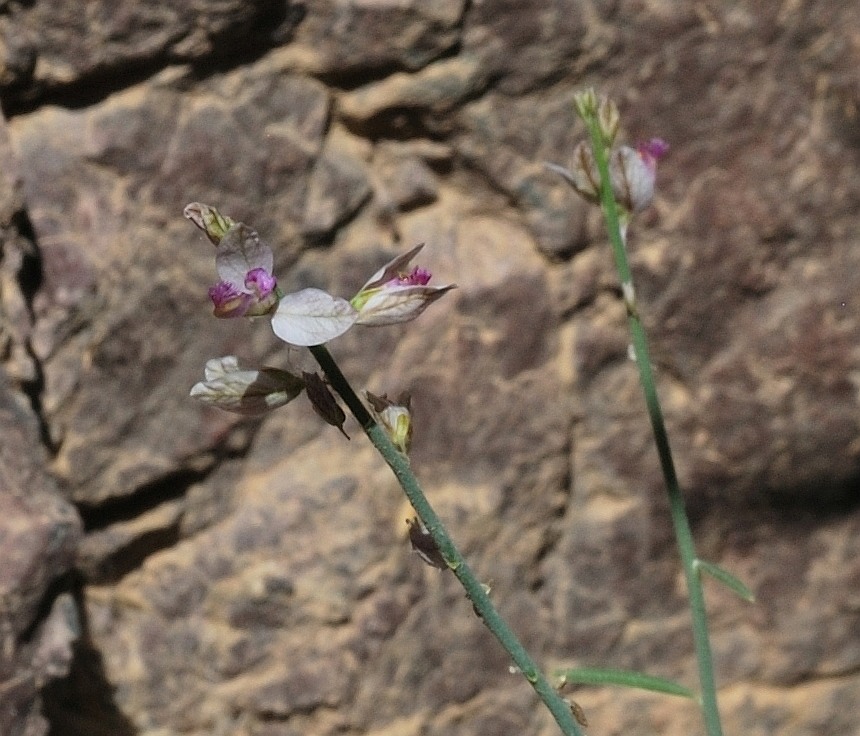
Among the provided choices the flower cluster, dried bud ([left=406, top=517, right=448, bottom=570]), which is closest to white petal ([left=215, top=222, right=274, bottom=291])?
the flower cluster

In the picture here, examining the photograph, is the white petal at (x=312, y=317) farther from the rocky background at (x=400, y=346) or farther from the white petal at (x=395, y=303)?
the rocky background at (x=400, y=346)

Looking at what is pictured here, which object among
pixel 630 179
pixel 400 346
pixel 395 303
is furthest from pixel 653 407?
pixel 400 346

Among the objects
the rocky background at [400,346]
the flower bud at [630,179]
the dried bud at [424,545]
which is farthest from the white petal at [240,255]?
the rocky background at [400,346]

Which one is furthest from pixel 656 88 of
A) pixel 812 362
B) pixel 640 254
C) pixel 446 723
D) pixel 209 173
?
pixel 446 723

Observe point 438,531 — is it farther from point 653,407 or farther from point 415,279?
point 653,407

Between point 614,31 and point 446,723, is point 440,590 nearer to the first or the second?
point 446,723

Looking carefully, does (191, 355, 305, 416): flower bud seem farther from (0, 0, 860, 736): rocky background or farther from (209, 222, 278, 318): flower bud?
(0, 0, 860, 736): rocky background

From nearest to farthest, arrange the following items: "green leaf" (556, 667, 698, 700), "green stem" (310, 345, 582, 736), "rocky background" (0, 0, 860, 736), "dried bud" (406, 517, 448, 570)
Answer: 1. "green stem" (310, 345, 582, 736)
2. "dried bud" (406, 517, 448, 570)
3. "green leaf" (556, 667, 698, 700)
4. "rocky background" (0, 0, 860, 736)

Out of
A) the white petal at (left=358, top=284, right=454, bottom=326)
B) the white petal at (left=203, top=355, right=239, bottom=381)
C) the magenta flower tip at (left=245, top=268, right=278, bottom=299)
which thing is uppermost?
the magenta flower tip at (left=245, top=268, right=278, bottom=299)
